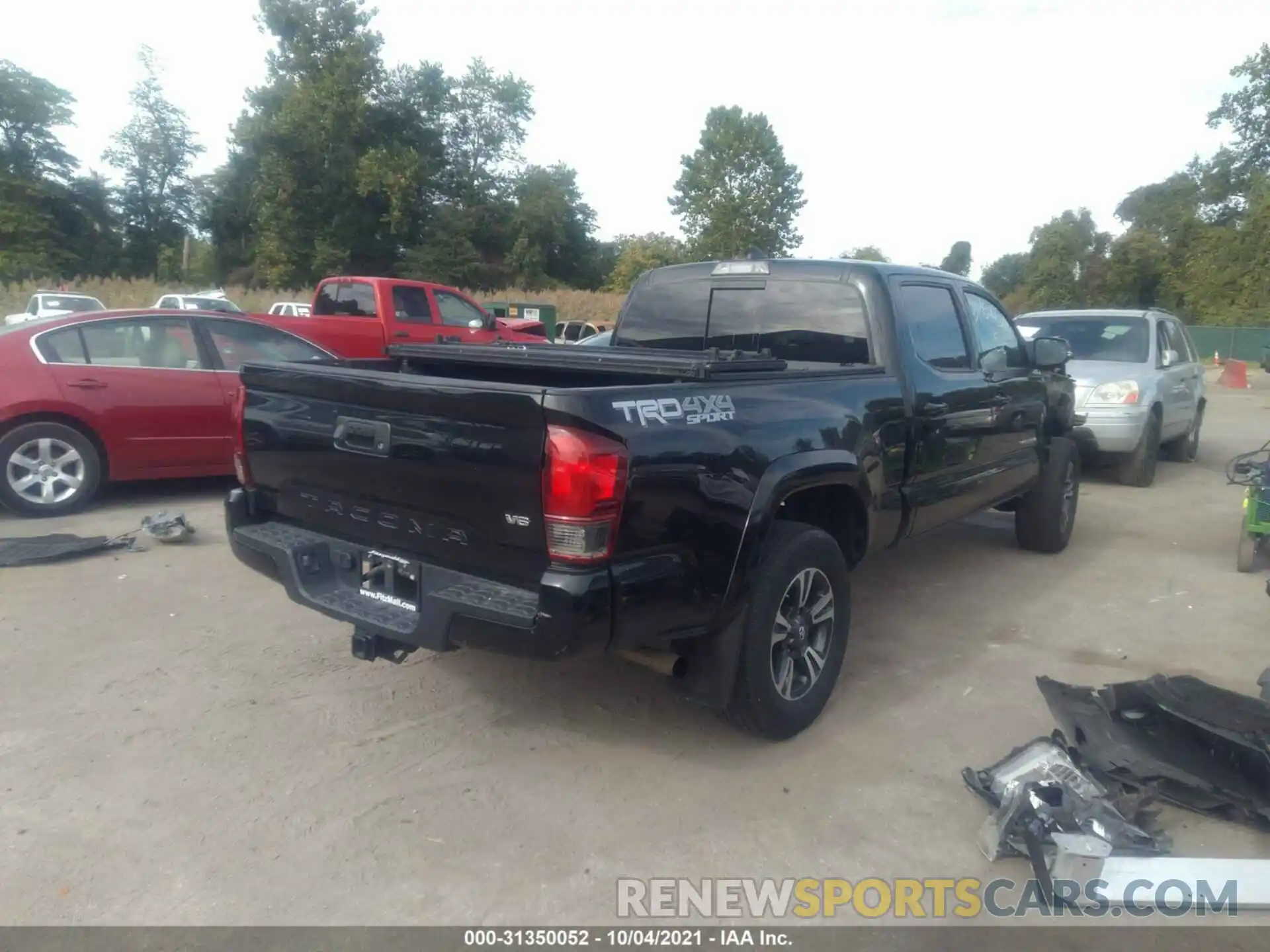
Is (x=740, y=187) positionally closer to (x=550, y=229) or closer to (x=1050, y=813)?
(x=550, y=229)

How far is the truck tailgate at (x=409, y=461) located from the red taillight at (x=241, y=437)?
0.22 ft

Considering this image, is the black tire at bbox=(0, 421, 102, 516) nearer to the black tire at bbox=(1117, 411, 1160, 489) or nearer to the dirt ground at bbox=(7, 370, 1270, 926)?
the dirt ground at bbox=(7, 370, 1270, 926)

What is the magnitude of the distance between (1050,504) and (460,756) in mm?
4682

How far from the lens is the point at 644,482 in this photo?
3.12 m

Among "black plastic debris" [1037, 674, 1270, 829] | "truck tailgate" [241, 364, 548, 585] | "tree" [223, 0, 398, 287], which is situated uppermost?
"tree" [223, 0, 398, 287]

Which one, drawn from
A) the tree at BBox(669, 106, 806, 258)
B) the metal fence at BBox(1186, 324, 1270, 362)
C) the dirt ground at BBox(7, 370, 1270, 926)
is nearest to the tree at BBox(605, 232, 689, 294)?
the tree at BBox(669, 106, 806, 258)

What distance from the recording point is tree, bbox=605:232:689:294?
57.7 meters

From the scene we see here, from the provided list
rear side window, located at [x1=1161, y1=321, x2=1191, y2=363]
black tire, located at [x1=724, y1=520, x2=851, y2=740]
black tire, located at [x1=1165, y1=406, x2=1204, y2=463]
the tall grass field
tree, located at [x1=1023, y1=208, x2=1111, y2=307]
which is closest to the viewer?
black tire, located at [x1=724, y1=520, x2=851, y2=740]

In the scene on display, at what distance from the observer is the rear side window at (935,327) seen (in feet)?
16.1

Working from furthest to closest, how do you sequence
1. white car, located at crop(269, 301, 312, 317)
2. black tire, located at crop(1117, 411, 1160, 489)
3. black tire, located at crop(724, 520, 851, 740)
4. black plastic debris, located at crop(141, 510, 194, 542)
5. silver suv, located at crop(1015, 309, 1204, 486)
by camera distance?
white car, located at crop(269, 301, 312, 317) < black tire, located at crop(1117, 411, 1160, 489) < silver suv, located at crop(1015, 309, 1204, 486) < black plastic debris, located at crop(141, 510, 194, 542) < black tire, located at crop(724, 520, 851, 740)

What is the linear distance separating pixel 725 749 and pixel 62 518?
218 inches

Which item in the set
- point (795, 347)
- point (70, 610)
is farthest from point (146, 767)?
point (795, 347)

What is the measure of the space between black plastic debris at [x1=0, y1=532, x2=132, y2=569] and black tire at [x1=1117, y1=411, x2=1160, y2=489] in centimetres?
850

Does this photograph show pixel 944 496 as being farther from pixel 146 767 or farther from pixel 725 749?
pixel 146 767
